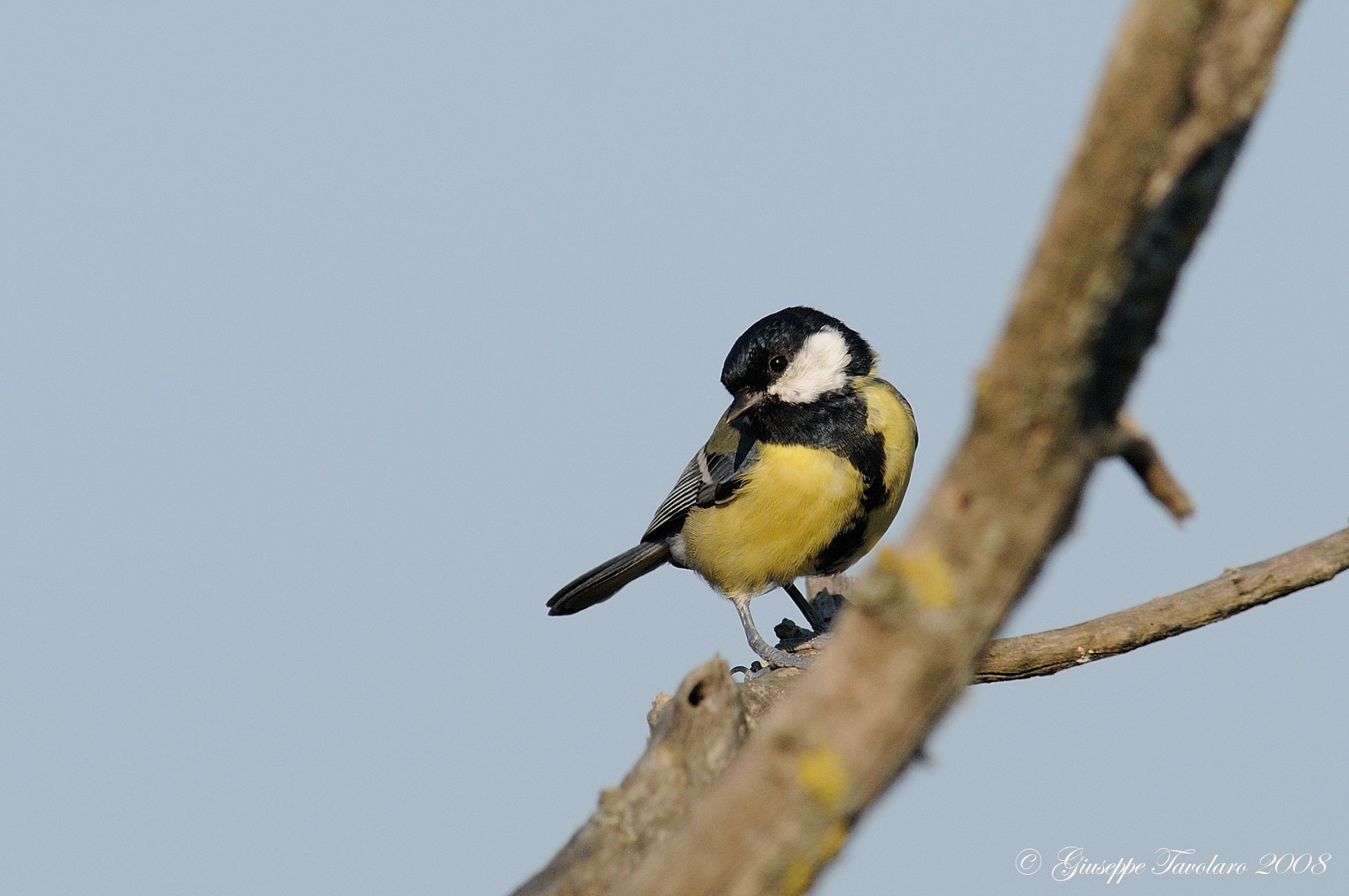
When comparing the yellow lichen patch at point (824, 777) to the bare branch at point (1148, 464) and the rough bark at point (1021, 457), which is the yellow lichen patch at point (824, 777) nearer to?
the rough bark at point (1021, 457)

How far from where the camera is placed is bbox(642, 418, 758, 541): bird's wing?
607 cm

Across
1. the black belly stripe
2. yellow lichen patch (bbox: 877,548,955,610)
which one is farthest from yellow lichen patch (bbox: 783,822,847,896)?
the black belly stripe

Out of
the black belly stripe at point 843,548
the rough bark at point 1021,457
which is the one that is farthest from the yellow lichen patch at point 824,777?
the black belly stripe at point 843,548

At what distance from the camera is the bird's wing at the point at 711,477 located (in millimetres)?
6070

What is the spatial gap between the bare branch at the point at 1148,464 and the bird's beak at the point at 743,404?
14.2 feet

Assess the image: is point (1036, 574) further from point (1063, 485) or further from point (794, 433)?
point (794, 433)

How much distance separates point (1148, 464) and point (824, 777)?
62 centimetres

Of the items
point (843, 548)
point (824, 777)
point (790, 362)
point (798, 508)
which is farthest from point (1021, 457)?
point (790, 362)

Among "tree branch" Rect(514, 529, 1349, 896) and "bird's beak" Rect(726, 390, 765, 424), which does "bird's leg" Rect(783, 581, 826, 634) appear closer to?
"bird's beak" Rect(726, 390, 765, 424)

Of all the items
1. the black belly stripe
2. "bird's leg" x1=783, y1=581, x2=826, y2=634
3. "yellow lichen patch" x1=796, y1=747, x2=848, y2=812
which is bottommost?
"bird's leg" x1=783, y1=581, x2=826, y2=634

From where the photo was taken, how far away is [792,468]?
581 centimetres

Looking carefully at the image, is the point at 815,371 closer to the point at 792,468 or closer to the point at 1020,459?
the point at 792,468

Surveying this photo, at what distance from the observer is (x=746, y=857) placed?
175 centimetres

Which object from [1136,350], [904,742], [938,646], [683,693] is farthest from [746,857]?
[683,693]
